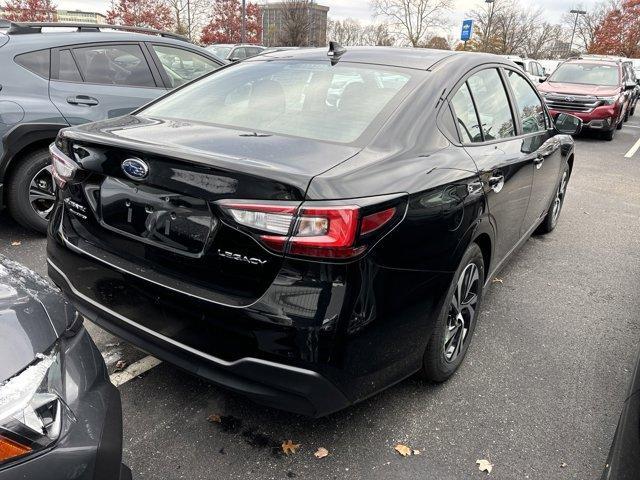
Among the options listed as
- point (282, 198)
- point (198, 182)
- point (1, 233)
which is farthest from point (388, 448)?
point (1, 233)

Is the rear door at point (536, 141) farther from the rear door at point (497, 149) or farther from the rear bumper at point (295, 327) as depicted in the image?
the rear bumper at point (295, 327)

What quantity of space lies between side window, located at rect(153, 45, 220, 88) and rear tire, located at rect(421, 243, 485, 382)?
377 cm

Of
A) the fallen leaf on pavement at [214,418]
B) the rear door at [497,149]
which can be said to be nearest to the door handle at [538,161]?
the rear door at [497,149]

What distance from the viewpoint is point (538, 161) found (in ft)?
11.8

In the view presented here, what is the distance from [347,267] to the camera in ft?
5.97

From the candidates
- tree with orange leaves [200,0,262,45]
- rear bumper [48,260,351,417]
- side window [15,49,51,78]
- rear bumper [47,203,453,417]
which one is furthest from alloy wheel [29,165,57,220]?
tree with orange leaves [200,0,262,45]

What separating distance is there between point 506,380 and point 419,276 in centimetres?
112

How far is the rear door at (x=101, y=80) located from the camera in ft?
14.7

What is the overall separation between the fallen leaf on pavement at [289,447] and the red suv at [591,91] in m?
10.2

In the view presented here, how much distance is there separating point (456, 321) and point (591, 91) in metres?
11.4

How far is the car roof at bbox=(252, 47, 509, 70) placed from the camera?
9.10ft

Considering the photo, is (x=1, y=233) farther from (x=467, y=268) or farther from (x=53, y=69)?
(x=467, y=268)

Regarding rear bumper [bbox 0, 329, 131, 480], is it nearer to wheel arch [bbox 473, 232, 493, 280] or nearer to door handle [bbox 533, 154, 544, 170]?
wheel arch [bbox 473, 232, 493, 280]

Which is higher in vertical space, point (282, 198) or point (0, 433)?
point (282, 198)
